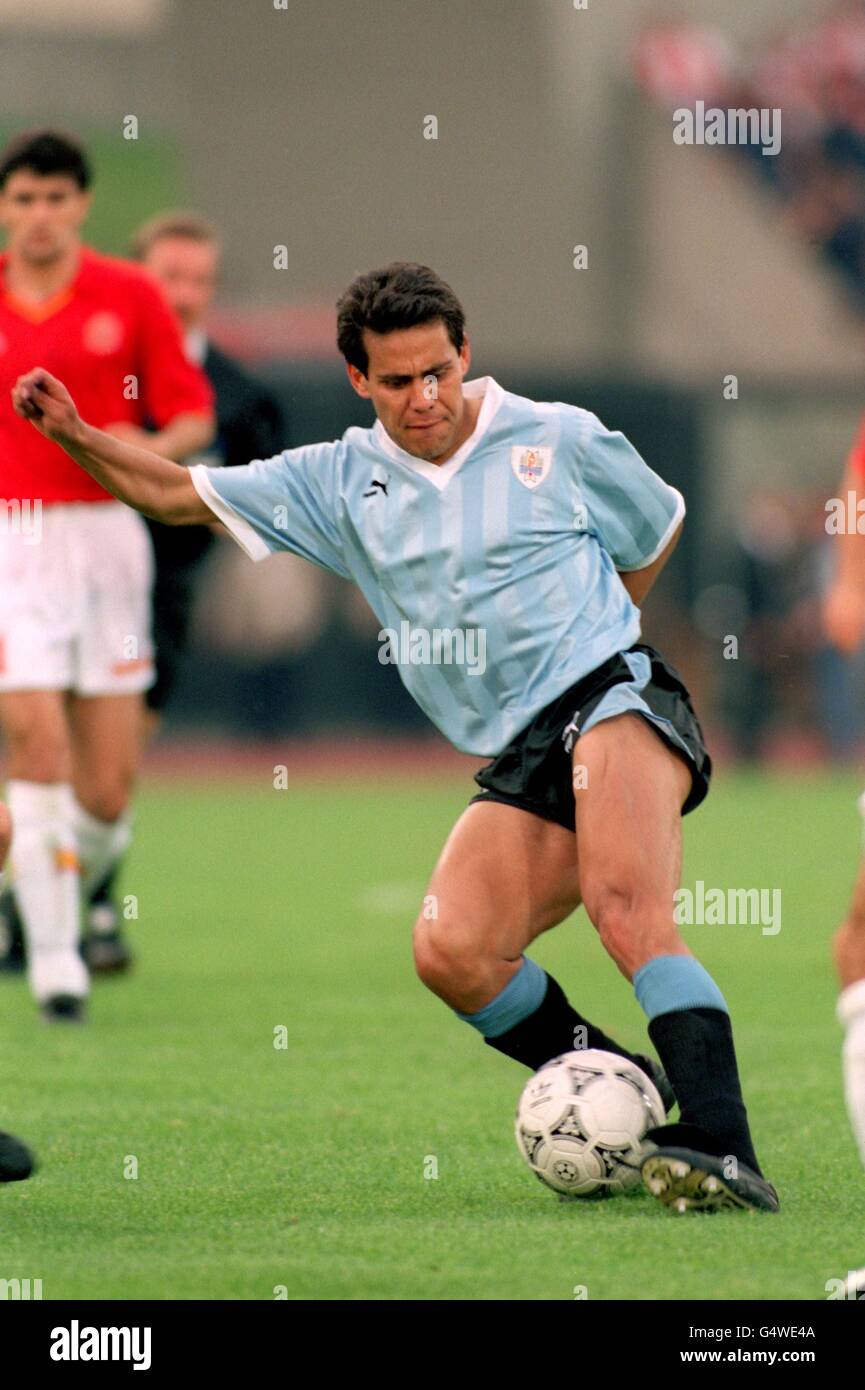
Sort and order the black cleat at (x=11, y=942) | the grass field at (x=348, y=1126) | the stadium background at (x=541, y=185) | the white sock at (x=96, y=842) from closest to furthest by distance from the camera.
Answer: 1. the grass field at (x=348, y=1126)
2. the white sock at (x=96, y=842)
3. the black cleat at (x=11, y=942)
4. the stadium background at (x=541, y=185)

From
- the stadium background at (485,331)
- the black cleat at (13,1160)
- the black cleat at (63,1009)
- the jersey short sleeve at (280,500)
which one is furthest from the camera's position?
the stadium background at (485,331)

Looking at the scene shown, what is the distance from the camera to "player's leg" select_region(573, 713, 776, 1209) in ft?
16.4

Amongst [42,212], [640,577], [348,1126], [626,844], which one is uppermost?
[42,212]

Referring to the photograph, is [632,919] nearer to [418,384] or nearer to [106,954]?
[418,384]

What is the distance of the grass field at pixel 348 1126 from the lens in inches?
176

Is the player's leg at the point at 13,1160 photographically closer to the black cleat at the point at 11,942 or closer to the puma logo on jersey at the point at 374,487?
the puma logo on jersey at the point at 374,487

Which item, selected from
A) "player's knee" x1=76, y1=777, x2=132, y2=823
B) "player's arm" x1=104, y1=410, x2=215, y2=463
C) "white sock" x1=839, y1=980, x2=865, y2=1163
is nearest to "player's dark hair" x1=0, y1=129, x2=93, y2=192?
"player's arm" x1=104, y1=410, x2=215, y2=463

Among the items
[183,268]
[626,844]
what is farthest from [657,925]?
[183,268]

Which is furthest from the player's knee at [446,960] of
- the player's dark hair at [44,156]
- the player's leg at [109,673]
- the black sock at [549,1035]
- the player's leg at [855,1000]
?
the player's dark hair at [44,156]

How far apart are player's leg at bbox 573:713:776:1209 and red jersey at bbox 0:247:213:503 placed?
10.7 ft

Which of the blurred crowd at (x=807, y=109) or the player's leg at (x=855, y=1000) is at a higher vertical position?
the blurred crowd at (x=807, y=109)

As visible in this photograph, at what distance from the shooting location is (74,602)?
26.8ft

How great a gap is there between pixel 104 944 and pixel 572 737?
438cm

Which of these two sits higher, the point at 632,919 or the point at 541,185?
the point at 541,185
